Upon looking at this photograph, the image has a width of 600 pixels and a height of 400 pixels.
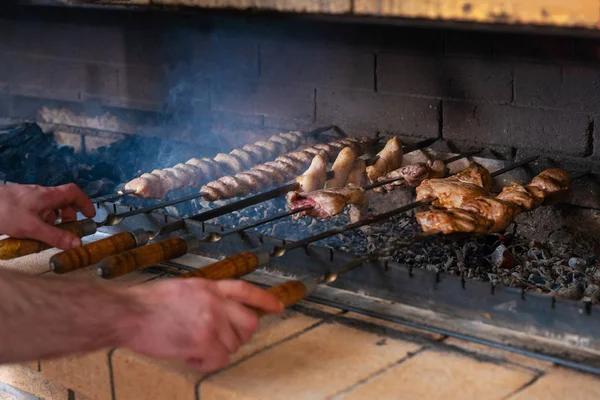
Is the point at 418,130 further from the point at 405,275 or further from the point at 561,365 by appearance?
the point at 561,365

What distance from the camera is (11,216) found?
2.98 meters

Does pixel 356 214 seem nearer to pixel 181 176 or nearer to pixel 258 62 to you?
pixel 181 176

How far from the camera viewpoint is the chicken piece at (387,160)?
401 centimetres

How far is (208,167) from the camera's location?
13.7 feet

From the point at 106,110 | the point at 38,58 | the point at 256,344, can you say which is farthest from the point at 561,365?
the point at 38,58

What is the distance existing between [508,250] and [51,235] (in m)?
1.89

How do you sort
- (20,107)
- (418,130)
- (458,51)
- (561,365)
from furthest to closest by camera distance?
(20,107) → (418,130) → (458,51) → (561,365)

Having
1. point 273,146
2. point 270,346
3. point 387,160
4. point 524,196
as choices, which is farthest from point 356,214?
point 270,346

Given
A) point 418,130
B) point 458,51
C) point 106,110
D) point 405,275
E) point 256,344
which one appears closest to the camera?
point 256,344

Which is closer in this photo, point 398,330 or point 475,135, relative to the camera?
point 398,330

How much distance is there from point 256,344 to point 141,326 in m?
0.60

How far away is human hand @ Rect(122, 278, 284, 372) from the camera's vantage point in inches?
85.3

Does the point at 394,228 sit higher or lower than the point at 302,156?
lower

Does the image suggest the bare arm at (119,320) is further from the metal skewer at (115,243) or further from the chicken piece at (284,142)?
the chicken piece at (284,142)
